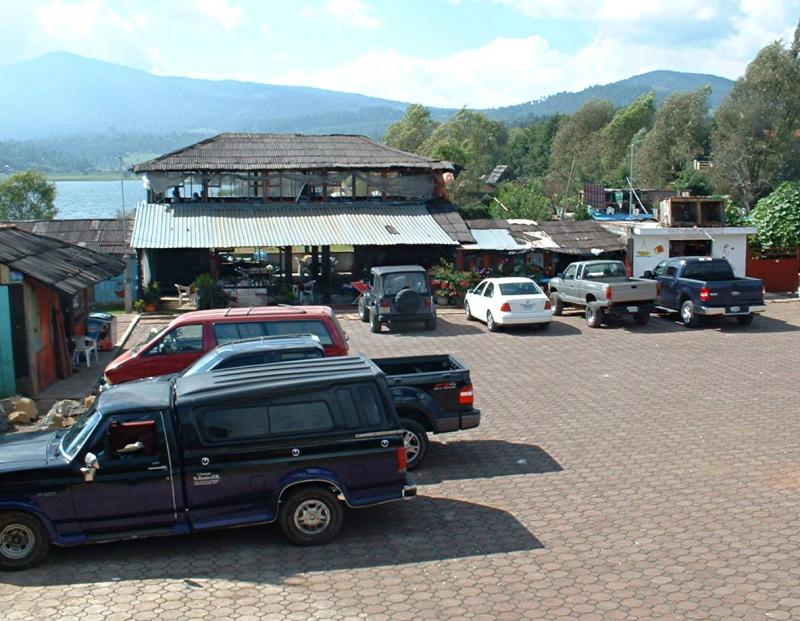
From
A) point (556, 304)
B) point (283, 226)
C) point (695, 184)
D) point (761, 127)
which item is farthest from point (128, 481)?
point (761, 127)

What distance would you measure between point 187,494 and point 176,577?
81 cm

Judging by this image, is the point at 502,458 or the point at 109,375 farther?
the point at 109,375

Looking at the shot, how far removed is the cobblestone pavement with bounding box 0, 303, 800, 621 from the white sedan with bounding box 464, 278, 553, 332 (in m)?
8.15

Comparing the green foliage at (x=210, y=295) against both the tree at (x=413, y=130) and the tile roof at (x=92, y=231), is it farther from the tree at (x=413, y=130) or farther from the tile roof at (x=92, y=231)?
the tree at (x=413, y=130)

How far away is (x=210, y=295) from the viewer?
2686 cm

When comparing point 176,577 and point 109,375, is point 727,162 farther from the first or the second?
point 176,577

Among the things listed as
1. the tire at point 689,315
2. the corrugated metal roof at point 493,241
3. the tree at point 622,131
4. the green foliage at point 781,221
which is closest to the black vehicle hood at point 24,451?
the tire at point 689,315

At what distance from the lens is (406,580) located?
27.1 feet

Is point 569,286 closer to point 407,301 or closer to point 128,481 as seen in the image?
point 407,301

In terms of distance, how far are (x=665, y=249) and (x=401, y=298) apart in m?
Answer: 10.8

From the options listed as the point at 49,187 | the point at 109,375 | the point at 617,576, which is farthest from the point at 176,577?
the point at 49,187

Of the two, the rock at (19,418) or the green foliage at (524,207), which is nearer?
the rock at (19,418)

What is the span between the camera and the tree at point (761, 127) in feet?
189

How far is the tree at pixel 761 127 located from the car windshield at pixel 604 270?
1493 inches
